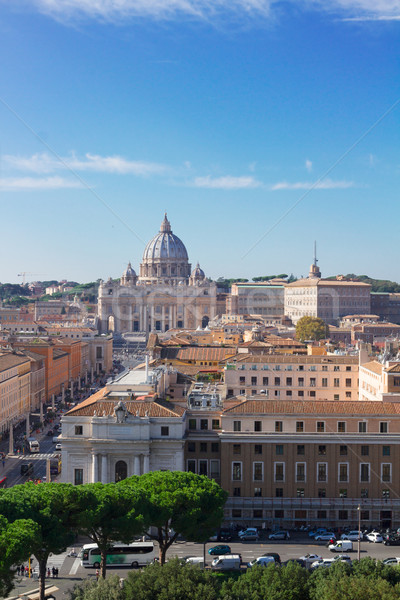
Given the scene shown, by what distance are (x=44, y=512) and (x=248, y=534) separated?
26.5ft

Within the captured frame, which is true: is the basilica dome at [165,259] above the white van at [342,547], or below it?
above

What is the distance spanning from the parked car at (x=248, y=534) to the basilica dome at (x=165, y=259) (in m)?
145

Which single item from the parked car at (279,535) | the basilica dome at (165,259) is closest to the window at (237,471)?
the parked car at (279,535)

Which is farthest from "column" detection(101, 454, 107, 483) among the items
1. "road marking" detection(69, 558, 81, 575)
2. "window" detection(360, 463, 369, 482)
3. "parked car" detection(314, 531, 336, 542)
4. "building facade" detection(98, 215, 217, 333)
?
"building facade" detection(98, 215, 217, 333)

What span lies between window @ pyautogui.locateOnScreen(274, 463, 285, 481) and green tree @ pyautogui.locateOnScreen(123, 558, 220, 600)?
9.32 m

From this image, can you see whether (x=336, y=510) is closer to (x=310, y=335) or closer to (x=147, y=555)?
(x=147, y=555)

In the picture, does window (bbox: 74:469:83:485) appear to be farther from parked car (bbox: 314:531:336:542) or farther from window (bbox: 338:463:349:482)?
window (bbox: 338:463:349:482)

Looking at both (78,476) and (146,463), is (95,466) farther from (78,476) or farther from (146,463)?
(146,463)

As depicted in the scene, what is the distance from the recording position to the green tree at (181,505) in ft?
75.0

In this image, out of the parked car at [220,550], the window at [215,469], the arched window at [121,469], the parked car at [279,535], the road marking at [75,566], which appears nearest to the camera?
the road marking at [75,566]

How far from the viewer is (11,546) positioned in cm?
1825

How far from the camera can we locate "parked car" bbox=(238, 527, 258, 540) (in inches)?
1046

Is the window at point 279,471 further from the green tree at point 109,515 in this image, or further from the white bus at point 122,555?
the green tree at point 109,515

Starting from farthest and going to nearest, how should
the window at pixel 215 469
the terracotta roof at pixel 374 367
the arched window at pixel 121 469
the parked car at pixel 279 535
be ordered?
the terracotta roof at pixel 374 367 < the window at pixel 215 469 < the arched window at pixel 121 469 < the parked car at pixel 279 535
